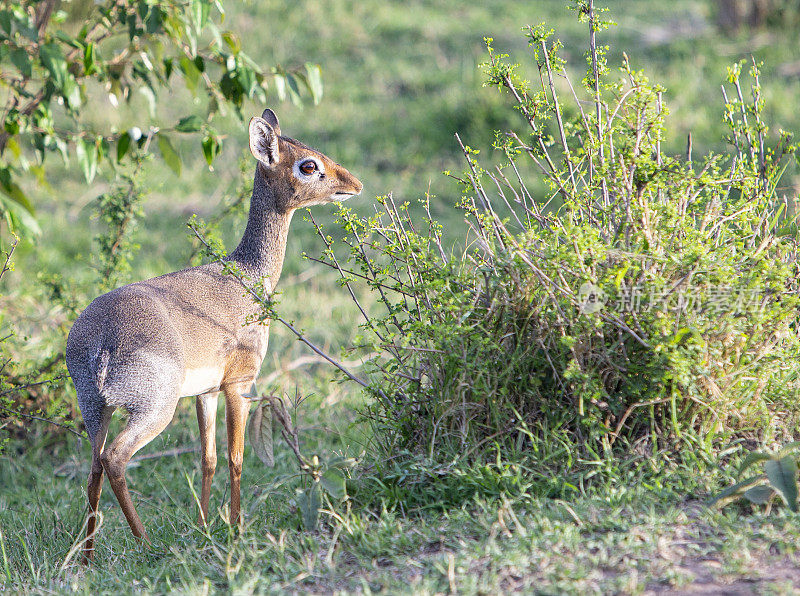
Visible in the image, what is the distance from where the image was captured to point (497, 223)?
3.28 meters

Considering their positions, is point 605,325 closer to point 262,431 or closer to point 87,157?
point 262,431

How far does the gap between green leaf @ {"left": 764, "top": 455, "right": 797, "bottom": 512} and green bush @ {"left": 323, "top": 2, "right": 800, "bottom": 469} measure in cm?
34

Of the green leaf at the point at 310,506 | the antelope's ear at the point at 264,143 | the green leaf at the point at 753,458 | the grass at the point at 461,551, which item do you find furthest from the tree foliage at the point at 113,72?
the green leaf at the point at 753,458

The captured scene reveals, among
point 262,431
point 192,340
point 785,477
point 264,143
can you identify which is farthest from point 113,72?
point 785,477

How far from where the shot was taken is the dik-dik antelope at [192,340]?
3.34m

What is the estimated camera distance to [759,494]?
107 inches

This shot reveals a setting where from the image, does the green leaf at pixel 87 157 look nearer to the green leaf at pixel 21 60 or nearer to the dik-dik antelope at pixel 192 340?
the green leaf at pixel 21 60

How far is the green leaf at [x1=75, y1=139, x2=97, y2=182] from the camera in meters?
3.98

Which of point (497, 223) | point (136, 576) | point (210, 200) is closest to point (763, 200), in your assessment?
point (497, 223)

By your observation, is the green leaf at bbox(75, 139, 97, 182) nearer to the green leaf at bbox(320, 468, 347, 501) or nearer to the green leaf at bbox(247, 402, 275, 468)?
the green leaf at bbox(247, 402, 275, 468)

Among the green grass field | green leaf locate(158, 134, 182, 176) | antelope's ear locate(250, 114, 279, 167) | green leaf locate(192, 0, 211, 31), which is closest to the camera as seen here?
the green grass field

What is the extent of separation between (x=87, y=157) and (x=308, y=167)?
3.38 ft

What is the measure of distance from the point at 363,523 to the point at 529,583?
2.30 feet

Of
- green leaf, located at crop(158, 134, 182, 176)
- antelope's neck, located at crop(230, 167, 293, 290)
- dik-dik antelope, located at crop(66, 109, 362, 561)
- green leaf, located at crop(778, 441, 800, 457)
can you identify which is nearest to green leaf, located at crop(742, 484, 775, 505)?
green leaf, located at crop(778, 441, 800, 457)
